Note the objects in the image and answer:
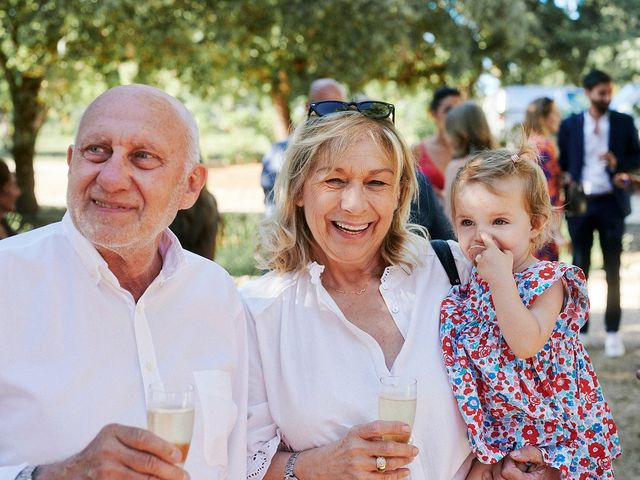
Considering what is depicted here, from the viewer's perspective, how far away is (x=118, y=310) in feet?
8.35

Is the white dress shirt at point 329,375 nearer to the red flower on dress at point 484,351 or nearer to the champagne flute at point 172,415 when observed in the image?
the red flower on dress at point 484,351

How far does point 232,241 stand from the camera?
51.9ft

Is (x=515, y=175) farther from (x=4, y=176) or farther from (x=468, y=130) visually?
(x=4, y=176)

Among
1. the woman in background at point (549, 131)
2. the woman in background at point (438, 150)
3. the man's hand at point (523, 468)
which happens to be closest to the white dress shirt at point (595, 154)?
the woman in background at point (549, 131)

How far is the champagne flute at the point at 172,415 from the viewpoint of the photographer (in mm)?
1994

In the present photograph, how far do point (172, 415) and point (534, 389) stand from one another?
4.31ft

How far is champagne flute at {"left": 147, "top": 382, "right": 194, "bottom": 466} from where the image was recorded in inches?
78.5

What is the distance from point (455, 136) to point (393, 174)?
351cm

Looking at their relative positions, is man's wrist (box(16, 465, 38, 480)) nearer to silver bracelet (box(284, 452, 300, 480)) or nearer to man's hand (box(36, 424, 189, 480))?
man's hand (box(36, 424, 189, 480))

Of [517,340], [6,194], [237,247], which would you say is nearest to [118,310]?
[517,340]

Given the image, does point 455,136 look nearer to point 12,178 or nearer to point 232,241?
point 12,178

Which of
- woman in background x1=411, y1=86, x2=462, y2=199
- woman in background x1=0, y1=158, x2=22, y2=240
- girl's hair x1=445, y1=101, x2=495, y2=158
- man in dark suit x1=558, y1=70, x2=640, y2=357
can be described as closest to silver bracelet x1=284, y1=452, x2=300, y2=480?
girl's hair x1=445, y1=101, x2=495, y2=158

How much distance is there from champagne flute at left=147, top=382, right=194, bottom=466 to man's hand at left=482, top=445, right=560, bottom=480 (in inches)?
47.5

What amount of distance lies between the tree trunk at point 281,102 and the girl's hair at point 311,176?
1495 centimetres
